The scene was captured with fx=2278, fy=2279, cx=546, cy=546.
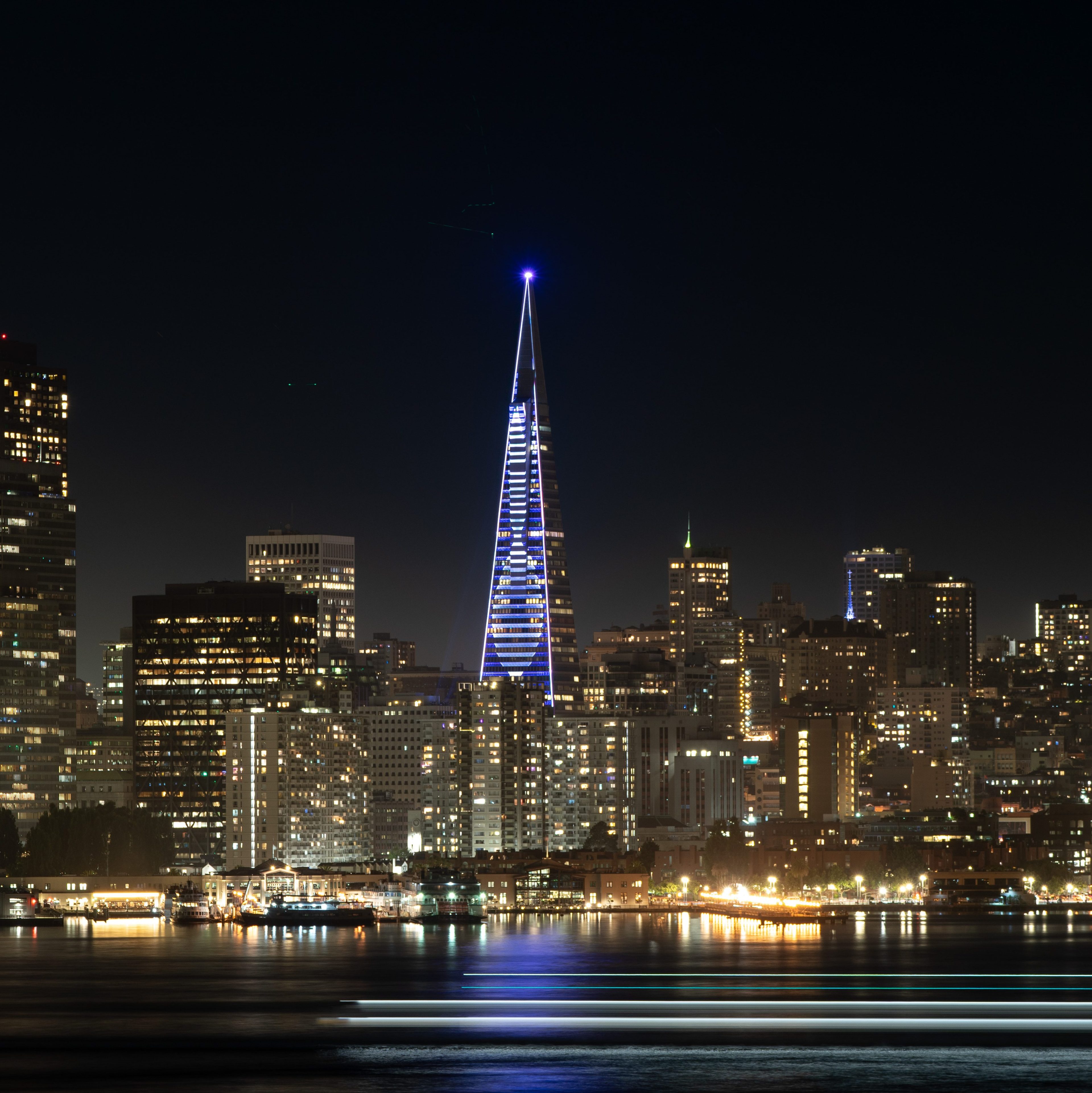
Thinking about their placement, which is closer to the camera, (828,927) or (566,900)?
(828,927)

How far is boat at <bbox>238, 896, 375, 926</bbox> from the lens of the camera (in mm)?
181250

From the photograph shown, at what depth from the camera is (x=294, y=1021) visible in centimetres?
8288

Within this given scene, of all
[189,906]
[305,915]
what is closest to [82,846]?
[189,906]

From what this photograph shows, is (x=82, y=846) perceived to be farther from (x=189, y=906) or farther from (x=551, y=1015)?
(x=551, y=1015)

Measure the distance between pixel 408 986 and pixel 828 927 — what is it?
229 feet

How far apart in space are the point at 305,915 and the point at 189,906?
10.9 m

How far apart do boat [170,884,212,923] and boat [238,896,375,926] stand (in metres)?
3.38

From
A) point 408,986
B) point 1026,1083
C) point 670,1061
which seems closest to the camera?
point 1026,1083

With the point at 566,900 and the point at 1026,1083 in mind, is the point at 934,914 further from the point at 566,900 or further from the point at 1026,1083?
the point at 1026,1083

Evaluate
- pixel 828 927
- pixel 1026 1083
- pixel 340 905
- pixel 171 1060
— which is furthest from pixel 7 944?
pixel 1026 1083

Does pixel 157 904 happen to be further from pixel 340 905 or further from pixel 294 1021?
pixel 294 1021

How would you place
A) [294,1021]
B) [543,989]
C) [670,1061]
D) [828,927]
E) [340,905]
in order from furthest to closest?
1. [340,905]
2. [828,927]
3. [543,989]
4. [294,1021]
5. [670,1061]

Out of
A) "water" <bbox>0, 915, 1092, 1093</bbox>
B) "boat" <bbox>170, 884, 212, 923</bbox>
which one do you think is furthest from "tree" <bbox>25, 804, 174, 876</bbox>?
"water" <bbox>0, 915, 1092, 1093</bbox>

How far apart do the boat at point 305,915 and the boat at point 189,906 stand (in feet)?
11.1
